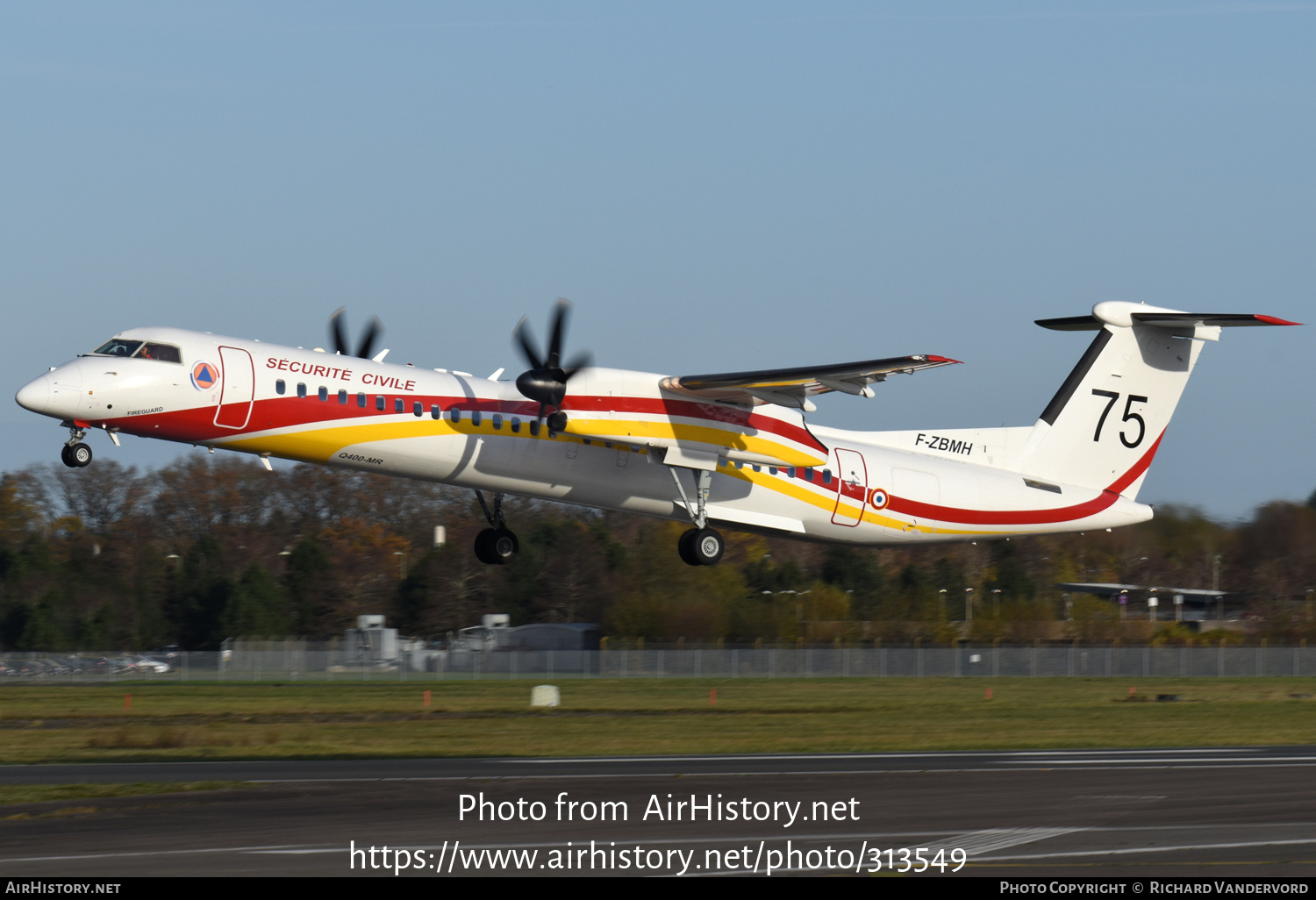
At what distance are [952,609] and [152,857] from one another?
43.6 metres

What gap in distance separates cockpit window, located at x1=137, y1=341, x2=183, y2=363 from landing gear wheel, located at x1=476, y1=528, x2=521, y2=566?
679 centimetres

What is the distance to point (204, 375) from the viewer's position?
2319 cm

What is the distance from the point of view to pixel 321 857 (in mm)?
14547

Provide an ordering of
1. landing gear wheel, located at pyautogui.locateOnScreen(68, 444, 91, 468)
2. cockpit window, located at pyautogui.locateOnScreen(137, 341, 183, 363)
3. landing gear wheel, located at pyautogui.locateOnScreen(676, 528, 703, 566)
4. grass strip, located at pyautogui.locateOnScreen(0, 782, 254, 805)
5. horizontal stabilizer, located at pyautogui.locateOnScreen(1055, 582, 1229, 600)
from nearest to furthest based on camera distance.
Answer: grass strip, located at pyautogui.locateOnScreen(0, 782, 254, 805)
landing gear wheel, located at pyautogui.locateOnScreen(68, 444, 91, 468)
cockpit window, located at pyautogui.locateOnScreen(137, 341, 183, 363)
landing gear wheel, located at pyautogui.locateOnScreen(676, 528, 703, 566)
horizontal stabilizer, located at pyautogui.locateOnScreen(1055, 582, 1229, 600)

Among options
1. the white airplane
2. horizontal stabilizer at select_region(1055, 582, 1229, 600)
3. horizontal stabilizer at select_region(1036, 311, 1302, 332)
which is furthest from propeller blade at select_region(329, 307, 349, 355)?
horizontal stabilizer at select_region(1055, 582, 1229, 600)

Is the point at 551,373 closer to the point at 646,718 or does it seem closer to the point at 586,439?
the point at 586,439

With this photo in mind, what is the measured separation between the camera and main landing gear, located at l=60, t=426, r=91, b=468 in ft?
72.7

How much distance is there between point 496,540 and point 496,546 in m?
0.16

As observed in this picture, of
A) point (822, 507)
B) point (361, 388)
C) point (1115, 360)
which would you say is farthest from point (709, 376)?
point (1115, 360)

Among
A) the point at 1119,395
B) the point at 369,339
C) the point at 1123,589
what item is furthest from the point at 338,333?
the point at 1123,589

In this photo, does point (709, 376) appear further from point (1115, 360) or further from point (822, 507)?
point (1115, 360)

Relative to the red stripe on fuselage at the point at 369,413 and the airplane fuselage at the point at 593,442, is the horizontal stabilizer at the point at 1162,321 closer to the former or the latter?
the airplane fuselage at the point at 593,442

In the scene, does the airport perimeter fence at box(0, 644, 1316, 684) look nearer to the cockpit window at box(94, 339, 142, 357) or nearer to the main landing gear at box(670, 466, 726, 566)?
the main landing gear at box(670, 466, 726, 566)

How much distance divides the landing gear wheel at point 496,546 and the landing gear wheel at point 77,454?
7.48 meters
